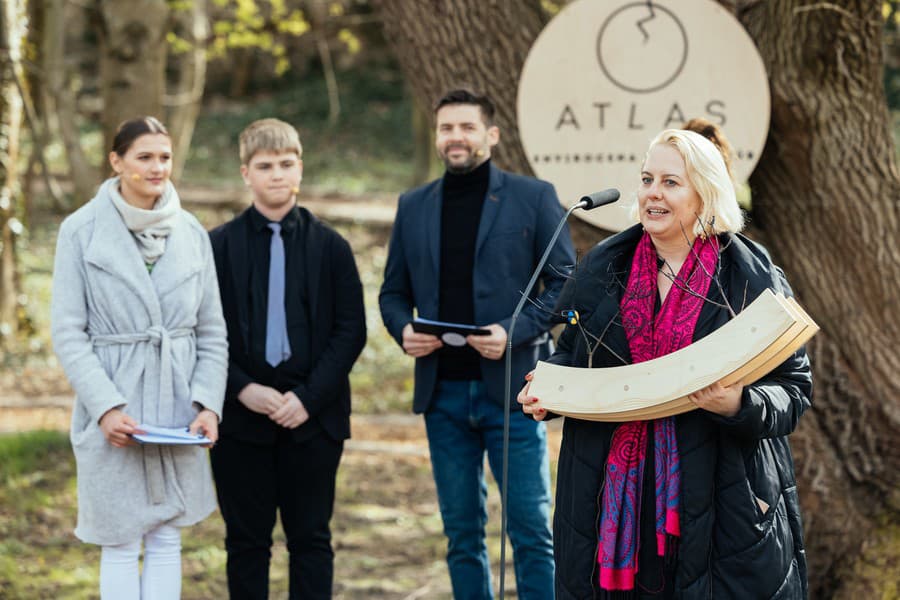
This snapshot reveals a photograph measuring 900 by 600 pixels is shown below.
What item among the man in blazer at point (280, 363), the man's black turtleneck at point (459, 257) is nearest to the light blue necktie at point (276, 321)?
the man in blazer at point (280, 363)

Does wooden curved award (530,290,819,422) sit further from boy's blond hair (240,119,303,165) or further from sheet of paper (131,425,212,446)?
boy's blond hair (240,119,303,165)

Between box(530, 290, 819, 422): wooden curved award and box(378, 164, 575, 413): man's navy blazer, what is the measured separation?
116 cm

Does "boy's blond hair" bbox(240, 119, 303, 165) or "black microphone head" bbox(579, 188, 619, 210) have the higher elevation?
"boy's blond hair" bbox(240, 119, 303, 165)

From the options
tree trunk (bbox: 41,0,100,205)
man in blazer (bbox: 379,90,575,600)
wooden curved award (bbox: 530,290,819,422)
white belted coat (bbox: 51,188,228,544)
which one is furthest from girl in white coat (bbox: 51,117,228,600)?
tree trunk (bbox: 41,0,100,205)

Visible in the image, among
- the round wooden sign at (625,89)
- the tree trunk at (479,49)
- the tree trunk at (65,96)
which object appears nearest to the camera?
the round wooden sign at (625,89)

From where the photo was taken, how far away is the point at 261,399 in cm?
402

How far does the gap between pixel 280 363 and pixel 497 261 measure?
89cm

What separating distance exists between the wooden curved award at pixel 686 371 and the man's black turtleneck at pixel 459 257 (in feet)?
4.11

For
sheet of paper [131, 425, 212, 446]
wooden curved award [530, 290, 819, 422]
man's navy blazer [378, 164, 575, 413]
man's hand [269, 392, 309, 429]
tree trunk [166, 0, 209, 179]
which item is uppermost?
tree trunk [166, 0, 209, 179]

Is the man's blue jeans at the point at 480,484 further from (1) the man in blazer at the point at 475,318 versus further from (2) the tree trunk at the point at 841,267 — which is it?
(2) the tree trunk at the point at 841,267

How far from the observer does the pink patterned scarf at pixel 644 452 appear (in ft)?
9.24

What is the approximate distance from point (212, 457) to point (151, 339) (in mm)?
611

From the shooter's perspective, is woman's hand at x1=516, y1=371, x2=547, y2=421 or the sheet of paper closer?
woman's hand at x1=516, y1=371, x2=547, y2=421

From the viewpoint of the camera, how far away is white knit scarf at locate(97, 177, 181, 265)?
3.82m
